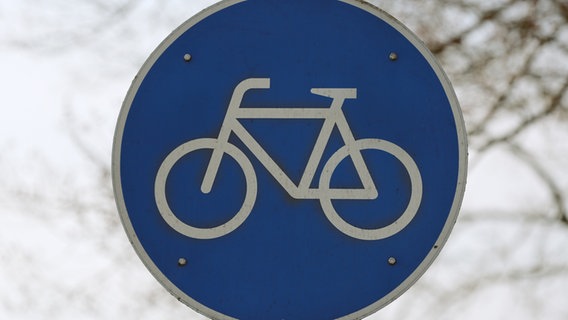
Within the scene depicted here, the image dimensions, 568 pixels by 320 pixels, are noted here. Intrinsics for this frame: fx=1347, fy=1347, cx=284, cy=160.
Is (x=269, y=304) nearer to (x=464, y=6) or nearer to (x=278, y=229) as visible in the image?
(x=278, y=229)

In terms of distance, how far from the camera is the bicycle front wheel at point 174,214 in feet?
7.59

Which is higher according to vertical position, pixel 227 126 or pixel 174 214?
pixel 227 126

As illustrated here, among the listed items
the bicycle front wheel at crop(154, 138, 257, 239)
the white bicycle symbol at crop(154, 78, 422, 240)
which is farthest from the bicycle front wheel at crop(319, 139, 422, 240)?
the bicycle front wheel at crop(154, 138, 257, 239)

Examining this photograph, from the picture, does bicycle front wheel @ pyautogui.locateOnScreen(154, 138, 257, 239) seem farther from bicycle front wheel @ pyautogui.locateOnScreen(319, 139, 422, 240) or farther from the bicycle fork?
bicycle front wheel @ pyautogui.locateOnScreen(319, 139, 422, 240)

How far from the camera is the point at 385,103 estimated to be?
7.70 ft

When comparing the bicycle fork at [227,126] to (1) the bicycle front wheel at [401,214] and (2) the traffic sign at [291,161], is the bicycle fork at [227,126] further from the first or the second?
(1) the bicycle front wheel at [401,214]

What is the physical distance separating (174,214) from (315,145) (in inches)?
10.7

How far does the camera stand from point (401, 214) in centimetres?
229

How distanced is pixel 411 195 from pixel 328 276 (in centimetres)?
20

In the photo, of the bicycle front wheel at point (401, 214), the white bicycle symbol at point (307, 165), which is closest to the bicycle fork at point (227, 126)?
the white bicycle symbol at point (307, 165)

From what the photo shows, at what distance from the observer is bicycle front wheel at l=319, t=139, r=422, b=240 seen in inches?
90.0

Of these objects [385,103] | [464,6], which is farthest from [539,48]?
[385,103]

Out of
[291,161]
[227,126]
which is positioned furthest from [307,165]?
[227,126]

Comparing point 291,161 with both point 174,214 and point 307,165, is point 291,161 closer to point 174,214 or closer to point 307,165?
point 307,165
